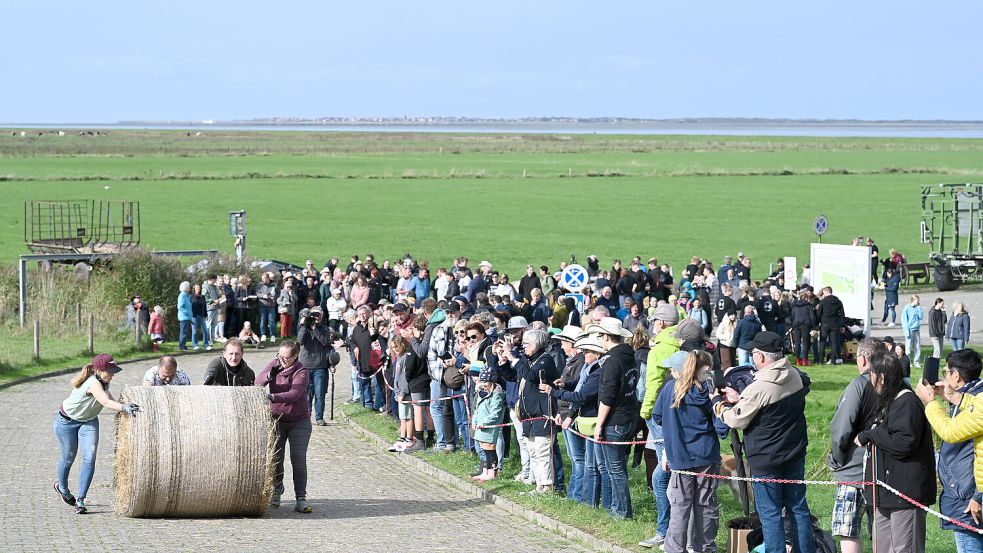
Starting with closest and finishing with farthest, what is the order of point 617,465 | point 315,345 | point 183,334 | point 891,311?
1. point 617,465
2. point 315,345
3. point 183,334
4. point 891,311

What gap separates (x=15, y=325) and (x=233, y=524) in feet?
68.7

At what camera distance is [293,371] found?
501 inches

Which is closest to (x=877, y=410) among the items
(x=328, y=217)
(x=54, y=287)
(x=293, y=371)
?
(x=293, y=371)

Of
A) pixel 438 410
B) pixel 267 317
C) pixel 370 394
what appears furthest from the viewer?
pixel 267 317

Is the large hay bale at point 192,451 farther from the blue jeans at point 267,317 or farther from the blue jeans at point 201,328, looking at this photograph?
the blue jeans at point 267,317

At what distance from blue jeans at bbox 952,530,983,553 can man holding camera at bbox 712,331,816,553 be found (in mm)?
1245

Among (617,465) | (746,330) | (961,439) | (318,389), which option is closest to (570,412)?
(617,465)

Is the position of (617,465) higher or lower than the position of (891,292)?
lower

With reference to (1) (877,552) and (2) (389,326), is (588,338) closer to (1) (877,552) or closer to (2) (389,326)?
(1) (877,552)

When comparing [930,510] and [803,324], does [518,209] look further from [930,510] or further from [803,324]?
[930,510]

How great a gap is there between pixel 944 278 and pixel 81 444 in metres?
32.6

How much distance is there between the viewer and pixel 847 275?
27219 mm

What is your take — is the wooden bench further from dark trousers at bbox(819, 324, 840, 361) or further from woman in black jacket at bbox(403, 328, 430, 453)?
woman in black jacket at bbox(403, 328, 430, 453)

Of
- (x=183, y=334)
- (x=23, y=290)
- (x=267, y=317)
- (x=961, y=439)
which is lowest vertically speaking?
(x=183, y=334)
